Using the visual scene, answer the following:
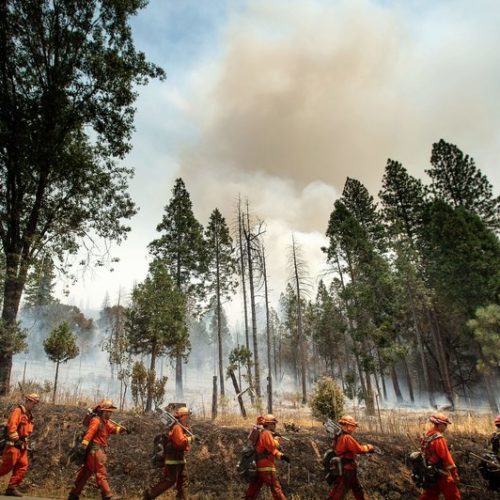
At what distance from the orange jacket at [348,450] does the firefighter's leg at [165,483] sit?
118 inches

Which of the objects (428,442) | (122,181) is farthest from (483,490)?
(122,181)

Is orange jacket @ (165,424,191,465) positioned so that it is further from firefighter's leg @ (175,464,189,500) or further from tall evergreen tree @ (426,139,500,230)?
tall evergreen tree @ (426,139,500,230)

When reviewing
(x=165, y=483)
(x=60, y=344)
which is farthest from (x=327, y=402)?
(x=60, y=344)

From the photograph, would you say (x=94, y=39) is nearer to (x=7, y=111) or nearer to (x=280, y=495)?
(x=7, y=111)

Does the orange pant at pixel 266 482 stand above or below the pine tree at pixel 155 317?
below

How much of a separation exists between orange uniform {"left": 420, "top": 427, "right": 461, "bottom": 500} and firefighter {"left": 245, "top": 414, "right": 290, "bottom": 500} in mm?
2434

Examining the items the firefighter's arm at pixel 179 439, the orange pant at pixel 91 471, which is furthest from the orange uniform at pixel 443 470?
the orange pant at pixel 91 471

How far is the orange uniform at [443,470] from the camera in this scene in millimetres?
6117

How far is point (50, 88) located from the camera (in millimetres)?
14305

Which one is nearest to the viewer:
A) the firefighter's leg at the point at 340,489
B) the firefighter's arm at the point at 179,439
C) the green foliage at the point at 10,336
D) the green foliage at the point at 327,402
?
the firefighter's leg at the point at 340,489

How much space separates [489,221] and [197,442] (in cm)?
2882

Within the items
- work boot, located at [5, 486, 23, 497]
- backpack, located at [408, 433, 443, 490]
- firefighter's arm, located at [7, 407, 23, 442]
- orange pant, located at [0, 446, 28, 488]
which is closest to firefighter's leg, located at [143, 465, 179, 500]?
work boot, located at [5, 486, 23, 497]

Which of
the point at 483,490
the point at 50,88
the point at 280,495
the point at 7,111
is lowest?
the point at 483,490

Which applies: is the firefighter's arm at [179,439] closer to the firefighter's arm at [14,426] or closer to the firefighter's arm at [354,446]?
the firefighter's arm at [354,446]
